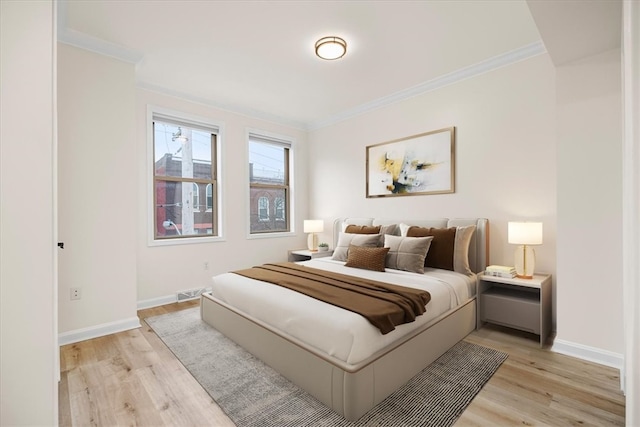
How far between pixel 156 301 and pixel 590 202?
177 inches

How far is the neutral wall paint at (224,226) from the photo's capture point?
144 inches

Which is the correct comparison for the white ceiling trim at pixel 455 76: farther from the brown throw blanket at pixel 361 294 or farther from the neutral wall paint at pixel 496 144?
the brown throw blanket at pixel 361 294

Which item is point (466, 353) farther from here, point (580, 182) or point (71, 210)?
point (71, 210)

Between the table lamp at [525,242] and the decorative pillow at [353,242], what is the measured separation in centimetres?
135

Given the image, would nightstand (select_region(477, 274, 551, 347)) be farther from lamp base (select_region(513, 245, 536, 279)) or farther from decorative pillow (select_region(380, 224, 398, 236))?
decorative pillow (select_region(380, 224, 398, 236))

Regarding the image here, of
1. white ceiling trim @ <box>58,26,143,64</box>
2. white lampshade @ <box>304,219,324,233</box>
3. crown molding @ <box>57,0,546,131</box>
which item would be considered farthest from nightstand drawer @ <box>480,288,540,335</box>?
white ceiling trim @ <box>58,26,143,64</box>

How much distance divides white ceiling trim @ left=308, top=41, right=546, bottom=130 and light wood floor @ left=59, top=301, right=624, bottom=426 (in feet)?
9.02

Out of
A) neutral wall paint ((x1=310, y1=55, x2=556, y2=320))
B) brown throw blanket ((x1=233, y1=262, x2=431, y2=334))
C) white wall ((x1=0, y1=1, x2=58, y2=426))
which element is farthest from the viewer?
neutral wall paint ((x1=310, y1=55, x2=556, y2=320))

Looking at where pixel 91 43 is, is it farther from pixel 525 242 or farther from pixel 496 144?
pixel 525 242

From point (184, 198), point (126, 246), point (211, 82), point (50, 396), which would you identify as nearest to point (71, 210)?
point (126, 246)

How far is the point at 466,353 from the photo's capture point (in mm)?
2480

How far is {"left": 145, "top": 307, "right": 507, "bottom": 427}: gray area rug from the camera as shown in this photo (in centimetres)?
172

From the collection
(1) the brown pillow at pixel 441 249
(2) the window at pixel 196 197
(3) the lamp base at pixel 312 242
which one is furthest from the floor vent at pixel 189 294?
(1) the brown pillow at pixel 441 249

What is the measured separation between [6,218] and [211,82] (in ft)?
10.4
